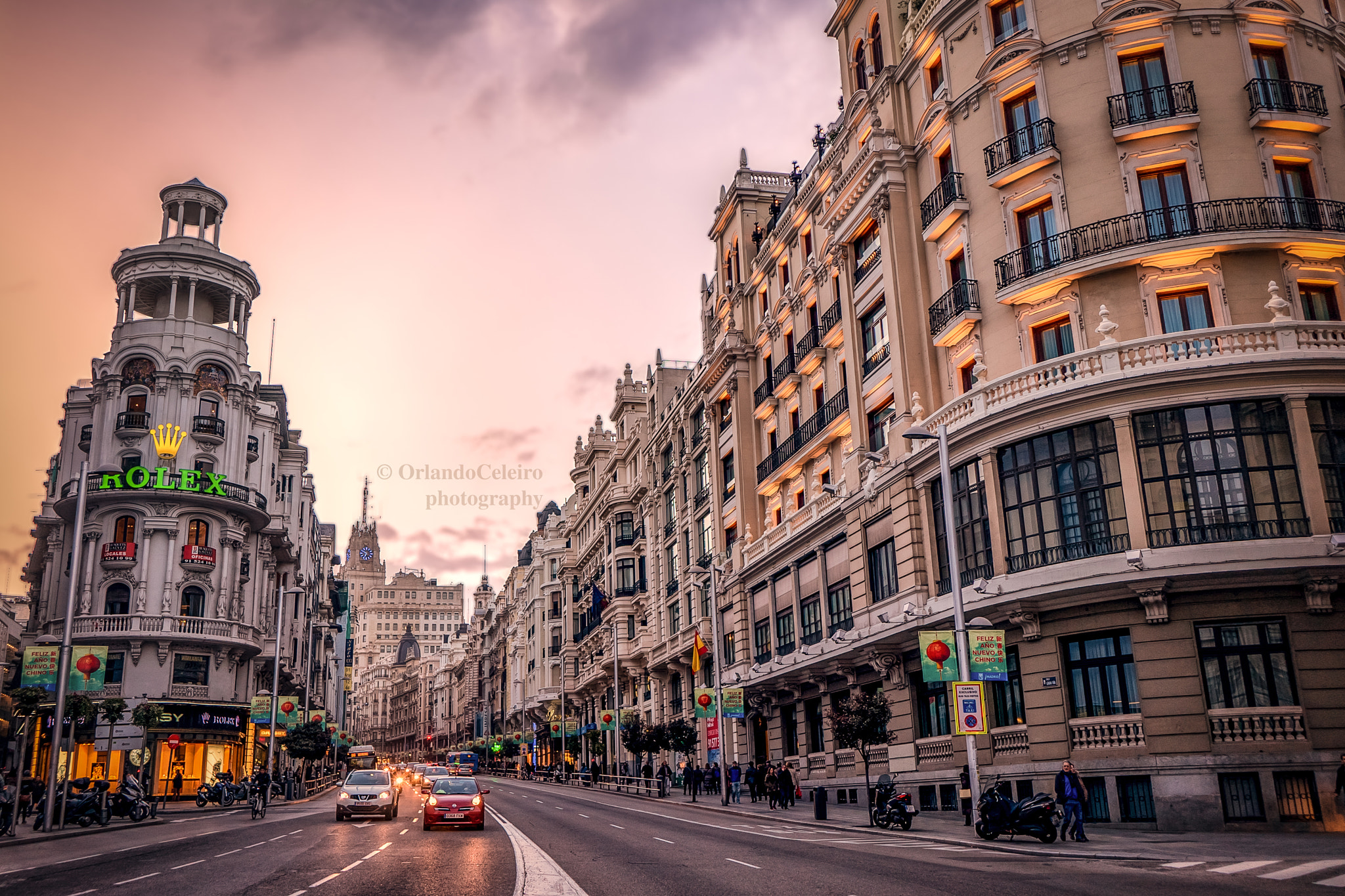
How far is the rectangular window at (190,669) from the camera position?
56625 mm

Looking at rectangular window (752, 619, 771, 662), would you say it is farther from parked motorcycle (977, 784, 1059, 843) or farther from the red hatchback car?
parked motorcycle (977, 784, 1059, 843)

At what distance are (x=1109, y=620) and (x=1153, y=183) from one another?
41.4 feet

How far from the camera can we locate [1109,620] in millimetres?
26562

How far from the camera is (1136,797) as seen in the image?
83.6 feet

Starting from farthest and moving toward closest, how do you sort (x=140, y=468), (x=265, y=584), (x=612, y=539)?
1. (x=612, y=539)
2. (x=265, y=584)
3. (x=140, y=468)

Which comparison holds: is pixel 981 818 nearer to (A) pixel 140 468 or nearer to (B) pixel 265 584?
(A) pixel 140 468

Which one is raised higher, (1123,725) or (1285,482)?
(1285,482)

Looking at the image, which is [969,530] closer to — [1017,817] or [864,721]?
[864,721]

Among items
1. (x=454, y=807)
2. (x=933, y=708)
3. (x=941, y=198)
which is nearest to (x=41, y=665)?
(x=454, y=807)

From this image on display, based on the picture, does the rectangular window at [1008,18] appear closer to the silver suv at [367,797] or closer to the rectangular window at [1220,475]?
the rectangular window at [1220,475]

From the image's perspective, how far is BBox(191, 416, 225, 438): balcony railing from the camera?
6047 centimetres

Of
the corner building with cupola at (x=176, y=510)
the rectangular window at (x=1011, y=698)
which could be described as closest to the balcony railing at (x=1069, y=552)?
the rectangular window at (x=1011, y=698)

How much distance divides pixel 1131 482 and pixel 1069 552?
2453 millimetres

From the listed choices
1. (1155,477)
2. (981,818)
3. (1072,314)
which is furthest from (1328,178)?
(981,818)
